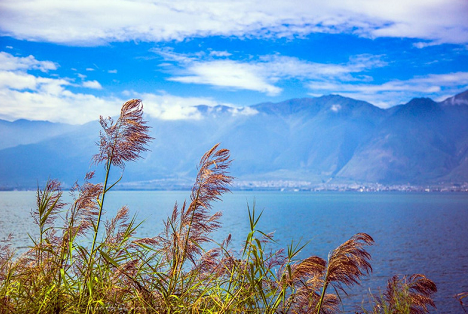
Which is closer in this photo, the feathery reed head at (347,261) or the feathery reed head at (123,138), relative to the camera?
the feathery reed head at (347,261)

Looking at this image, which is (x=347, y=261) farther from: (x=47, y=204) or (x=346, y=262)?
(x=47, y=204)

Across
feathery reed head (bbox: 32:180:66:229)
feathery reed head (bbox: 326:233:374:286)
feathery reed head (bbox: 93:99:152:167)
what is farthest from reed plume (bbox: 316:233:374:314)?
feathery reed head (bbox: 32:180:66:229)

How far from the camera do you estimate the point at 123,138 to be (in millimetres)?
4523

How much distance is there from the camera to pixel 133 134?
4.52m

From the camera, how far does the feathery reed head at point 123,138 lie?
4488 mm

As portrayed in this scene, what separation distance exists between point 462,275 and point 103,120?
4089 centimetres

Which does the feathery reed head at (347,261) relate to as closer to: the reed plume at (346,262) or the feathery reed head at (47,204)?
the reed plume at (346,262)

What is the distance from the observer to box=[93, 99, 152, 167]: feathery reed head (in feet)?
14.7

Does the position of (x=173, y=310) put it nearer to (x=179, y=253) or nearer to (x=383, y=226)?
(x=179, y=253)

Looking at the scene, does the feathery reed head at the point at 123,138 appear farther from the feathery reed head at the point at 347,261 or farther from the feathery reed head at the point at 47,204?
the feathery reed head at the point at 347,261

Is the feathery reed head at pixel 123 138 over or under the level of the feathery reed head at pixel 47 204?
over

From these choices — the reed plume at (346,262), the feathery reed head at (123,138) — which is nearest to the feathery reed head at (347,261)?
the reed plume at (346,262)

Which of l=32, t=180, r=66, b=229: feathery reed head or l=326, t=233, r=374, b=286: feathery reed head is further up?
l=32, t=180, r=66, b=229: feathery reed head

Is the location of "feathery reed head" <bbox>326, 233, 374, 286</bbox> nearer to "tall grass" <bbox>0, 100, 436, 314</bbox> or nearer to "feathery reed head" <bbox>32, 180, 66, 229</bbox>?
"tall grass" <bbox>0, 100, 436, 314</bbox>
